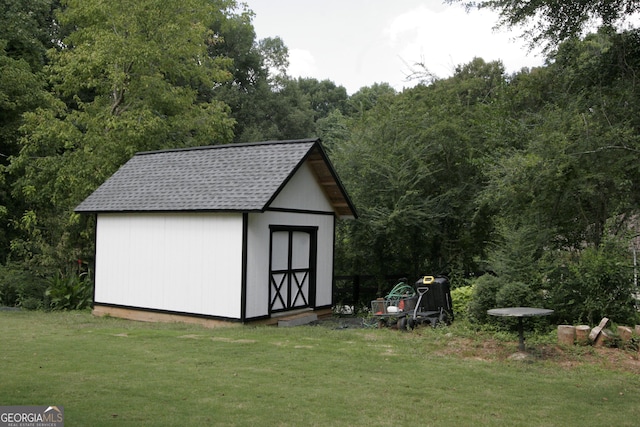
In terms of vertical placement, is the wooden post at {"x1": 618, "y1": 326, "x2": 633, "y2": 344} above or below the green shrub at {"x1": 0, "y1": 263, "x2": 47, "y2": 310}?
above

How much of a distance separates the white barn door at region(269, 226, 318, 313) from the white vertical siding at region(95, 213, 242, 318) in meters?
1.06

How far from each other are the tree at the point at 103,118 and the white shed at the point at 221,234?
4.33 m

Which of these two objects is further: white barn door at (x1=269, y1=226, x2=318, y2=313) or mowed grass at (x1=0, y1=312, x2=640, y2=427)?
white barn door at (x1=269, y1=226, x2=318, y2=313)

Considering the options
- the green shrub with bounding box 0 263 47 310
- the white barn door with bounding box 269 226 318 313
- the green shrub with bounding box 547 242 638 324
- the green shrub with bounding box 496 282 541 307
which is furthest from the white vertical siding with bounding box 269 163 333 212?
the green shrub with bounding box 0 263 47 310

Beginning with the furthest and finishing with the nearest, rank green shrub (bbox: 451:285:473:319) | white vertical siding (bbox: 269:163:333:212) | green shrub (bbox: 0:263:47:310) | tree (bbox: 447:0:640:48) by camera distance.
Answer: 1. green shrub (bbox: 0:263:47:310)
2. white vertical siding (bbox: 269:163:333:212)
3. green shrub (bbox: 451:285:473:319)
4. tree (bbox: 447:0:640:48)

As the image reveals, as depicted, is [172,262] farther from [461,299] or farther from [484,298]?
[484,298]

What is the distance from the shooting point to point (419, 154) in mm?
17656

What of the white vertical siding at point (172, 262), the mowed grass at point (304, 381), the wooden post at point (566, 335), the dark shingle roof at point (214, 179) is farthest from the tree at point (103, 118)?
the wooden post at point (566, 335)

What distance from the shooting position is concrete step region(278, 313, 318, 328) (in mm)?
14297

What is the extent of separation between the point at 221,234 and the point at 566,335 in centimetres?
734

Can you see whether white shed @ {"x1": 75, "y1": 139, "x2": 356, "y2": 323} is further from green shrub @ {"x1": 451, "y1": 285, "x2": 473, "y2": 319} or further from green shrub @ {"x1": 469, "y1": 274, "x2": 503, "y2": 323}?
green shrub @ {"x1": 469, "y1": 274, "x2": 503, "y2": 323}

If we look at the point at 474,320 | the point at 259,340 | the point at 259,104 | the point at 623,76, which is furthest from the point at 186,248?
the point at 259,104

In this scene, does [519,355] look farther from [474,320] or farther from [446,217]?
[446,217]

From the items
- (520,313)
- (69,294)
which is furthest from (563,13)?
(69,294)
